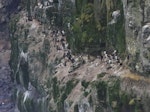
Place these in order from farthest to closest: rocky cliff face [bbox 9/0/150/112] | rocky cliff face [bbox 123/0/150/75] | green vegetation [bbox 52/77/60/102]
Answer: green vegetation [bbox 52/77/60/102] → rocky cliff face [bbox 9/0/150/112] → rocky cliff face [bbox 123/0/150/75]

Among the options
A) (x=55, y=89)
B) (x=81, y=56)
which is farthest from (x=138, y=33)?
(x=55, y=89)

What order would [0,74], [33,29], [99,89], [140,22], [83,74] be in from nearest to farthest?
[140,22] < [99,89] < [83,74] < [33,29] < [0,74]

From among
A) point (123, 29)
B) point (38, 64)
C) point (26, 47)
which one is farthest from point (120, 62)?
Answer: point (26, 47)

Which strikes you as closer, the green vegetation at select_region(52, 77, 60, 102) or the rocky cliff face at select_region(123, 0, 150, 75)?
the rocky cliff face at select_region(123, 0, 150, 75)

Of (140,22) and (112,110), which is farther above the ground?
(140,22)

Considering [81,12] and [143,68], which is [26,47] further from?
[143,68]

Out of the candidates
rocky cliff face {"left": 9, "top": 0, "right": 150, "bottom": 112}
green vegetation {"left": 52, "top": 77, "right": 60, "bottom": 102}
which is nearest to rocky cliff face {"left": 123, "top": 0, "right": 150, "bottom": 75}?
rocky cliff face {"left": 9, "top": 0, "right": 150, "bottom": 112}

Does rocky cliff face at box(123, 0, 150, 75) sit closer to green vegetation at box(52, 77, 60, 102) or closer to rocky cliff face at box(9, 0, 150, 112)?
rocky cliff face at box(9, 0, 150, 112)

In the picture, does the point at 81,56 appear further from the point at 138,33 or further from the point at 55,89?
the point at 138,33
